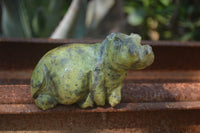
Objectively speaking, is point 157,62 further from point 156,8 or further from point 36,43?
point 156,8

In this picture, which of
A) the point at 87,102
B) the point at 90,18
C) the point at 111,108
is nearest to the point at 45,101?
the point at 87,102

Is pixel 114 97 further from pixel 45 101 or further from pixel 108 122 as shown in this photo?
pixel 45 101

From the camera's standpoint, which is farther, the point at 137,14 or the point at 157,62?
the point at 137,14

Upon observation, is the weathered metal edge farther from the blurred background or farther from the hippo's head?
the blurred background

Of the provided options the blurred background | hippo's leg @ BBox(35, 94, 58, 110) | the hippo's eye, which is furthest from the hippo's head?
the blurred background

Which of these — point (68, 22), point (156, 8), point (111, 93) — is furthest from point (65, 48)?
point (156, 8)

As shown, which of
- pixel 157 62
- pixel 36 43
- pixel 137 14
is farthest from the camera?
pixel 137 14

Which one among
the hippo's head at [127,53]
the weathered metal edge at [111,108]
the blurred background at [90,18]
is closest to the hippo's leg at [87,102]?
the weathered metal edge at [111,108]
